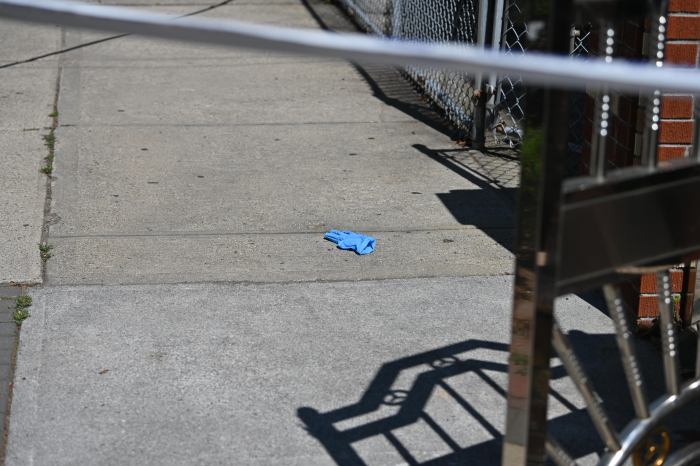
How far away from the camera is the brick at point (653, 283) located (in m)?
4.17

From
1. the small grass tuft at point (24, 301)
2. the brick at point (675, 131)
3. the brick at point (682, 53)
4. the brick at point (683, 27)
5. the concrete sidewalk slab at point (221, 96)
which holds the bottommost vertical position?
the small grass tuft at point (24, 301)

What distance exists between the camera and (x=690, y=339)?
4.04 meters

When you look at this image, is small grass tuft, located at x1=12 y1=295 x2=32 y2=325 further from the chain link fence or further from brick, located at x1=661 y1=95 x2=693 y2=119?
the chain link fence

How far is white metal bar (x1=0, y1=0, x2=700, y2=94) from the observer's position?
156cm

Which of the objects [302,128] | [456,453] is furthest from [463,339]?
[302,128]

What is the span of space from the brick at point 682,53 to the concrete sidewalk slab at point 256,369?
1.14 metres

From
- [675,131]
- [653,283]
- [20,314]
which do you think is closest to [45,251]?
[20,314]

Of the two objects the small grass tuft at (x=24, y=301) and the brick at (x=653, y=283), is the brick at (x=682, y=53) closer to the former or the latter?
the brick at (x=653, y=283)

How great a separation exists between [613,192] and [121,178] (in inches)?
172

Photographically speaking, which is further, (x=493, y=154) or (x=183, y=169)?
(x=493, y=154)

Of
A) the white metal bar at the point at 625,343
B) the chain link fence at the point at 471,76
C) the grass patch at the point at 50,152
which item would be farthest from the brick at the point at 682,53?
the grass patch at the point at 50,152

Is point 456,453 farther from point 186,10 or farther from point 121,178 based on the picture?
point 186,10

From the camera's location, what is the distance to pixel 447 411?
3680 millimetres

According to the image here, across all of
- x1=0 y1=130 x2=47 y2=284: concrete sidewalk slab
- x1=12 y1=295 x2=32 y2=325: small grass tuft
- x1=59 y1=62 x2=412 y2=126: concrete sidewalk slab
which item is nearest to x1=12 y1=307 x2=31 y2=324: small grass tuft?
x1=12 y1=295 x2=32 y2=325: small grass tuft
